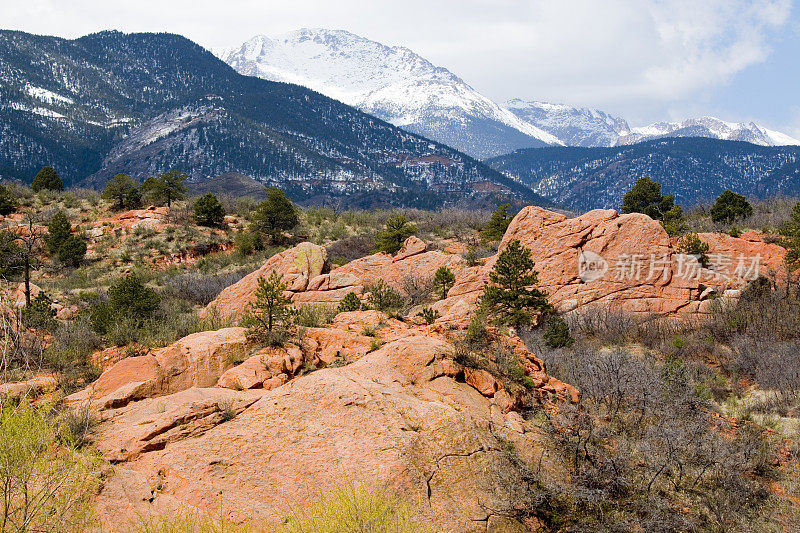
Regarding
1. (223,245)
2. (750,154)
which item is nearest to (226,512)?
(223,245)

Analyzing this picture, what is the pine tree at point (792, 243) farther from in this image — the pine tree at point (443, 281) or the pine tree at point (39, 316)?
the pine tree at point (39, 316)

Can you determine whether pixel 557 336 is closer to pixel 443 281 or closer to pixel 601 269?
pixel 443 281

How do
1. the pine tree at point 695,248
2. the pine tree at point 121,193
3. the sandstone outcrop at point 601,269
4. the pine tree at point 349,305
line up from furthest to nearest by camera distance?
the pine tree at point 121,193, the pine tree at point 695,248, the sandstone outcrop at point 601,269, the pine tree at point 349,305

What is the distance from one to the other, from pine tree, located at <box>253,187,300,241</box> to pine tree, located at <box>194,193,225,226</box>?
2895mm

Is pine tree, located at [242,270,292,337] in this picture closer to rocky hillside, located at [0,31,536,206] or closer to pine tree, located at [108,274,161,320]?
pine tree, located at [108,274,161,320]

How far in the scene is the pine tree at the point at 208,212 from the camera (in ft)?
112

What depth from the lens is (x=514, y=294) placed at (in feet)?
56.5

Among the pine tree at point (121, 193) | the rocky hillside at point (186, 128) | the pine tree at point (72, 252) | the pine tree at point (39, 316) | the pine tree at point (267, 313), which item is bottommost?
the pine tree at point (72, 252)

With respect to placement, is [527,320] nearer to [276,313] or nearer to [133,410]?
[276,313]

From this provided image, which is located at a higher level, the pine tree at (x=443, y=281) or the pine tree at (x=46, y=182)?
the pine tree at (x=46, y=182)

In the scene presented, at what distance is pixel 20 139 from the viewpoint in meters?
108

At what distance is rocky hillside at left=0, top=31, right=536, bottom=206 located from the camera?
117000 millimetres

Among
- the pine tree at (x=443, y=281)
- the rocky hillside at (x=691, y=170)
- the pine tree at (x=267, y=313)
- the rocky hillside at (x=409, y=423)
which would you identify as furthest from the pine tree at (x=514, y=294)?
the rocky hillside at (x=691, y=170)

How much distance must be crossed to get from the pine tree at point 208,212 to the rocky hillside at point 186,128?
87863 millimetres
